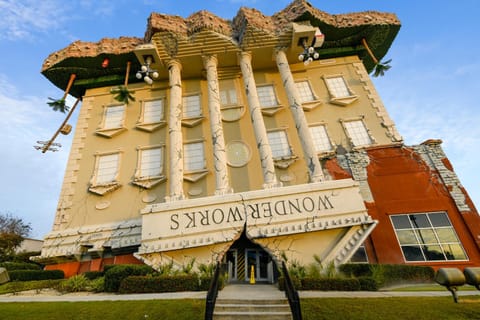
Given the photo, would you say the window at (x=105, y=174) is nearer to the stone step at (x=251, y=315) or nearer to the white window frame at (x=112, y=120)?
the white window frame at (x=112, y=120)

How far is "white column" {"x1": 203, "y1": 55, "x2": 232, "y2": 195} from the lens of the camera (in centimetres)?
1252

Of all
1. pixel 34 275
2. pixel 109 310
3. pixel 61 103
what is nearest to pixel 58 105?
pixel 61 103

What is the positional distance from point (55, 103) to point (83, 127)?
3.04m

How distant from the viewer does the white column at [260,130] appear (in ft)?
41.3

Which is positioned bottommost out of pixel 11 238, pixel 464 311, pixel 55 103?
pixel 464 311

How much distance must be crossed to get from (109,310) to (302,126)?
11993 mm

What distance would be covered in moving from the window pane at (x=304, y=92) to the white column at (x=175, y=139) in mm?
9173

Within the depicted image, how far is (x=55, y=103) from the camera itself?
1759 centimetres

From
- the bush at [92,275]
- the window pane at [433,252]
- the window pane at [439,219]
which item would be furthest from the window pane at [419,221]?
the bush at [92,275]

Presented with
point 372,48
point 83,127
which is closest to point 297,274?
point 83,127

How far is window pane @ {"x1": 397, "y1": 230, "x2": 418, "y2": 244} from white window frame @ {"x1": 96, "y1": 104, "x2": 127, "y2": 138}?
18.2 m

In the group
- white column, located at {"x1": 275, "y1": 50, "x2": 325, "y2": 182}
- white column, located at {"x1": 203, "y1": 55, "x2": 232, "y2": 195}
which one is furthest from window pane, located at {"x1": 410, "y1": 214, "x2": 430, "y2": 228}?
white column, located at {"x1": 203, "y1": 55, "x2": 232, "y2": 195}

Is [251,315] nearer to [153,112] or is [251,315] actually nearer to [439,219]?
[439,219]

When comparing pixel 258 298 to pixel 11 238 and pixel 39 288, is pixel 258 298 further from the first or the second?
pixel 11 238
